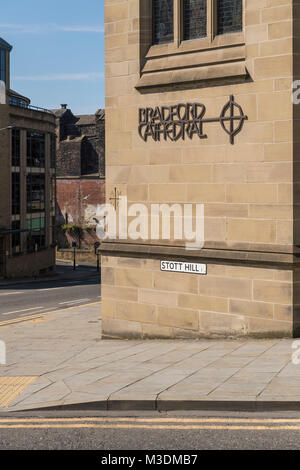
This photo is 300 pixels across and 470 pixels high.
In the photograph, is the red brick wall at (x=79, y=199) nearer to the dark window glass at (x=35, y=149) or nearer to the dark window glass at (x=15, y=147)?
the dark window glass at (x=35, y=149)

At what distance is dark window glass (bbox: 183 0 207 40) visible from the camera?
587 inches

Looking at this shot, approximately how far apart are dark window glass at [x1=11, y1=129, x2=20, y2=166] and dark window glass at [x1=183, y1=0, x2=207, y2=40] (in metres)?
36.8

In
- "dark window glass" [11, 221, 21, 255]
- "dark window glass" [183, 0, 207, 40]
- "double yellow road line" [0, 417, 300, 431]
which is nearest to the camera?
"double yellow road line" [0, 417, 300, 431]

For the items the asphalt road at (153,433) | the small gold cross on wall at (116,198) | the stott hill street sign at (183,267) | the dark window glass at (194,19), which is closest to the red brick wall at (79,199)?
the small gold cross on wall at (116,198)

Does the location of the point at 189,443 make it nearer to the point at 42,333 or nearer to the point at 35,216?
the point at 42,333

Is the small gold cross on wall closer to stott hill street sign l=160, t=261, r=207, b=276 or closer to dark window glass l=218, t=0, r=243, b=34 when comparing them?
stott hill street sign l=160, t=261, r=207, b=276

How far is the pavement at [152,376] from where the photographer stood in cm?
910

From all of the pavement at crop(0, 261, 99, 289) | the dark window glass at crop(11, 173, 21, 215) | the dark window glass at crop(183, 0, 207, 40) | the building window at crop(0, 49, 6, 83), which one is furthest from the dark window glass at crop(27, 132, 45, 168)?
the dark window glass at crop(183, 0, 207, 40)

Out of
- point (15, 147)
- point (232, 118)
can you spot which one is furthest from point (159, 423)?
point (15, 147)

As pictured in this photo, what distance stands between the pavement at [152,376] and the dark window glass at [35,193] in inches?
1506

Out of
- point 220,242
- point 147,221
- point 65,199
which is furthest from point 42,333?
point 65,199

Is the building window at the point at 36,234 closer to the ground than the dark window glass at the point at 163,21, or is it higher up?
closer to the ground
